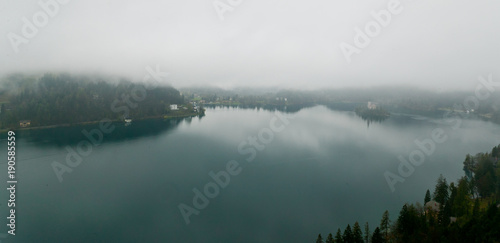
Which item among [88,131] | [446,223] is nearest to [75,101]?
[88,131]

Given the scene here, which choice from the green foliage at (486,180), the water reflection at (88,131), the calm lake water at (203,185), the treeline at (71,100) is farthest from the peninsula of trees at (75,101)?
the green foliage at (486,180)

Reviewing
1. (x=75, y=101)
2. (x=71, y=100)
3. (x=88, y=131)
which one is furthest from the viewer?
(x=75, y=101)

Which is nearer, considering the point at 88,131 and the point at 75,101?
the point at 88,131

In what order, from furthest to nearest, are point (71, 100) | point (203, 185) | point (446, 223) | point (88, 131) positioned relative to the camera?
point (71, 100), point (88, 131), point (203, 185), point (446, 223)

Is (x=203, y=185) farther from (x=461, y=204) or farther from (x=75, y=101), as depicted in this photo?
(x=75, y=101)

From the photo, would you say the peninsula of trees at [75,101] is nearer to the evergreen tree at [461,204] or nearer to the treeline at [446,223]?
the treeline at [446,223]

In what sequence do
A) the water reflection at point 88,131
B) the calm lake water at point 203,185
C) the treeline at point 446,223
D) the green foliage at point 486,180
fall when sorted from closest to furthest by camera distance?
the treeline at point 446,223, the calm lake water at point 203,185, the green foliage at point 486,180, the water reflection at point 88,131

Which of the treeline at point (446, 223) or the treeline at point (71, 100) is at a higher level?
the treeline at point (71, 100)

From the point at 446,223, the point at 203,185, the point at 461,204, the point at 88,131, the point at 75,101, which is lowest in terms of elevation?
the point at 203,185
